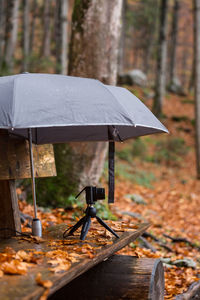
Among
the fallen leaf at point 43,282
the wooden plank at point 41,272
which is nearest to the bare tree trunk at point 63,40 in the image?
the wooden plank at point 41,272

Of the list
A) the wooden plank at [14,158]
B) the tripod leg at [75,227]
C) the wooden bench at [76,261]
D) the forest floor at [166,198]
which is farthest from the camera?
the forest floor at [166,198]

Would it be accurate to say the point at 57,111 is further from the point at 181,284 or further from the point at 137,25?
the point at 137,25

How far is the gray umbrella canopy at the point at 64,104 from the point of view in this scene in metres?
2.70

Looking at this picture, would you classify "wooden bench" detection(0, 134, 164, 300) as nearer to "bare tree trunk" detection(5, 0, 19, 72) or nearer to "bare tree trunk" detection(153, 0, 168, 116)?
"bare tree trunk" detection(5, 0, 19, 72)

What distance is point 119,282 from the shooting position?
3.16m

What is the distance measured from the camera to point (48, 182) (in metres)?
6.39

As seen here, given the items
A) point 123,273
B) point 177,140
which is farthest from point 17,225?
point 177,140

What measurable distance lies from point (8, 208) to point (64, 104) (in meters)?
1.37

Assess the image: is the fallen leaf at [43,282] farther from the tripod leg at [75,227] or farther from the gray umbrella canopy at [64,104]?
the tripod leg at [75,227]

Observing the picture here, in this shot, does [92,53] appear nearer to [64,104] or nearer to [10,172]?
[10,172]

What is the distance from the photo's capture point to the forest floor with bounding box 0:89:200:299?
17.5 ft

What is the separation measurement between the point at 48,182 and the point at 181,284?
284cm

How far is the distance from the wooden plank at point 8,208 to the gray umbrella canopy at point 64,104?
804 millimetres

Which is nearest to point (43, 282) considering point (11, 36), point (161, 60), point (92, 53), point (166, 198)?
point (92, 53)
